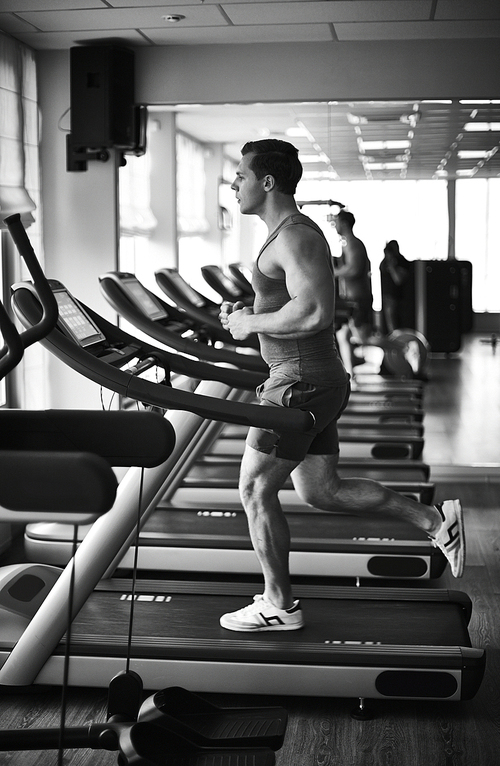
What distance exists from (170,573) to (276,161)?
178 centimetres

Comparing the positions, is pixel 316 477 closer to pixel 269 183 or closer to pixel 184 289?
pixel 269 183

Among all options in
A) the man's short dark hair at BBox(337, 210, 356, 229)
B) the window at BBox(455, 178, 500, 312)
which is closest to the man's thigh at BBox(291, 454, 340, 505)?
the man's short dark hair at BBox(337, 210, 356, 229)

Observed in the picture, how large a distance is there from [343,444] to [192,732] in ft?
10.0

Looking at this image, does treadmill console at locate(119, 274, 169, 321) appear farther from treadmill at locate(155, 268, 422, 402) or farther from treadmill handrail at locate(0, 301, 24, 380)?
treadmill handrail at locate(0, 301, 24, 380)

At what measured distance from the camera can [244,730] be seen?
215cm

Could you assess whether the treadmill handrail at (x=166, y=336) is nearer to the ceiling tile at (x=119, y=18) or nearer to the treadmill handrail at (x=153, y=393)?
the treadmill handrail at (x=153, y=393)

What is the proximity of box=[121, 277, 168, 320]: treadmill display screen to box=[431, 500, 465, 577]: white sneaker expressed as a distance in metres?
1.30

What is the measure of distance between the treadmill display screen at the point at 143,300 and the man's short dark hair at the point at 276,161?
941 millimetres

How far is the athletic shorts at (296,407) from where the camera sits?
2.52 metres

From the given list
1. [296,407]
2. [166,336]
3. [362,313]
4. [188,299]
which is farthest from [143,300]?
[362,313]

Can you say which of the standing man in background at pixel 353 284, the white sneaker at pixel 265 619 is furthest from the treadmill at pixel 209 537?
the standing man in background at pixel 353 284

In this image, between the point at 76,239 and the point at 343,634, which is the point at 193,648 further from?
the point at 76,239

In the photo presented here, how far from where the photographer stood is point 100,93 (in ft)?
15.5

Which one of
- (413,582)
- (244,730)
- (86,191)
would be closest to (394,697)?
(244,730)
